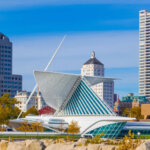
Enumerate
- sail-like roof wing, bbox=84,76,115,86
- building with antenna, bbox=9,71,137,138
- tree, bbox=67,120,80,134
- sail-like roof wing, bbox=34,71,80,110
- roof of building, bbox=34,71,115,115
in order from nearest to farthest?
tree, bbox=67,120,80,134, building with antenna, bbox=9,71,137,138, roof of building, bbox=34,71,115,115, sail-like roof wing, bbox=34,71,80,110, sail-like roof wing, bbox=84,76,115,86

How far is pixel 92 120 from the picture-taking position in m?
104

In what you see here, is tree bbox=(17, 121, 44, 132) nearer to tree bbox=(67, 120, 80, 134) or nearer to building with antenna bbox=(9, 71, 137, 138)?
building with antenna bbox=(9, 71, 137, 138)

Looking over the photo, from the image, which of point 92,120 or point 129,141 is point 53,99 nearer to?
point 92,120

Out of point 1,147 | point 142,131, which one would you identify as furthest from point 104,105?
point 1,147

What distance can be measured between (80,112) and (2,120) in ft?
57.5

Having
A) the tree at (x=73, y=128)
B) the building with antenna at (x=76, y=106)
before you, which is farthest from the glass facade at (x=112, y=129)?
the tree at (x=73, y=128)

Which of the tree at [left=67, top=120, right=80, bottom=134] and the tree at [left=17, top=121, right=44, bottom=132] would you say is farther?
the tree at [left=17, top=121, right=44, bottom=132]

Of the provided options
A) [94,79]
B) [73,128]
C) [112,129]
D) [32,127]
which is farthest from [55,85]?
[112,129]

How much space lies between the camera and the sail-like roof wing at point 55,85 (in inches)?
4350

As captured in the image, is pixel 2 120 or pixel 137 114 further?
pixel 137 114

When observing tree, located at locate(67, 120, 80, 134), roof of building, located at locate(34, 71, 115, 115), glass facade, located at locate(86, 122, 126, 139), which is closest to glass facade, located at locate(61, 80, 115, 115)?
roof of building, located at locate(34, 71, 115, 115)

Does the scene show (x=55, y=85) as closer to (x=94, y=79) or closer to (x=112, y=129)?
(x=94, y=79)

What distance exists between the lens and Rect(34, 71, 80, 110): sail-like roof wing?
110500 mm

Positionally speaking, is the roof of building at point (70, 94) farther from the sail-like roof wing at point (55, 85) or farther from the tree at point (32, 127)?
the tree at point (32, 127)
